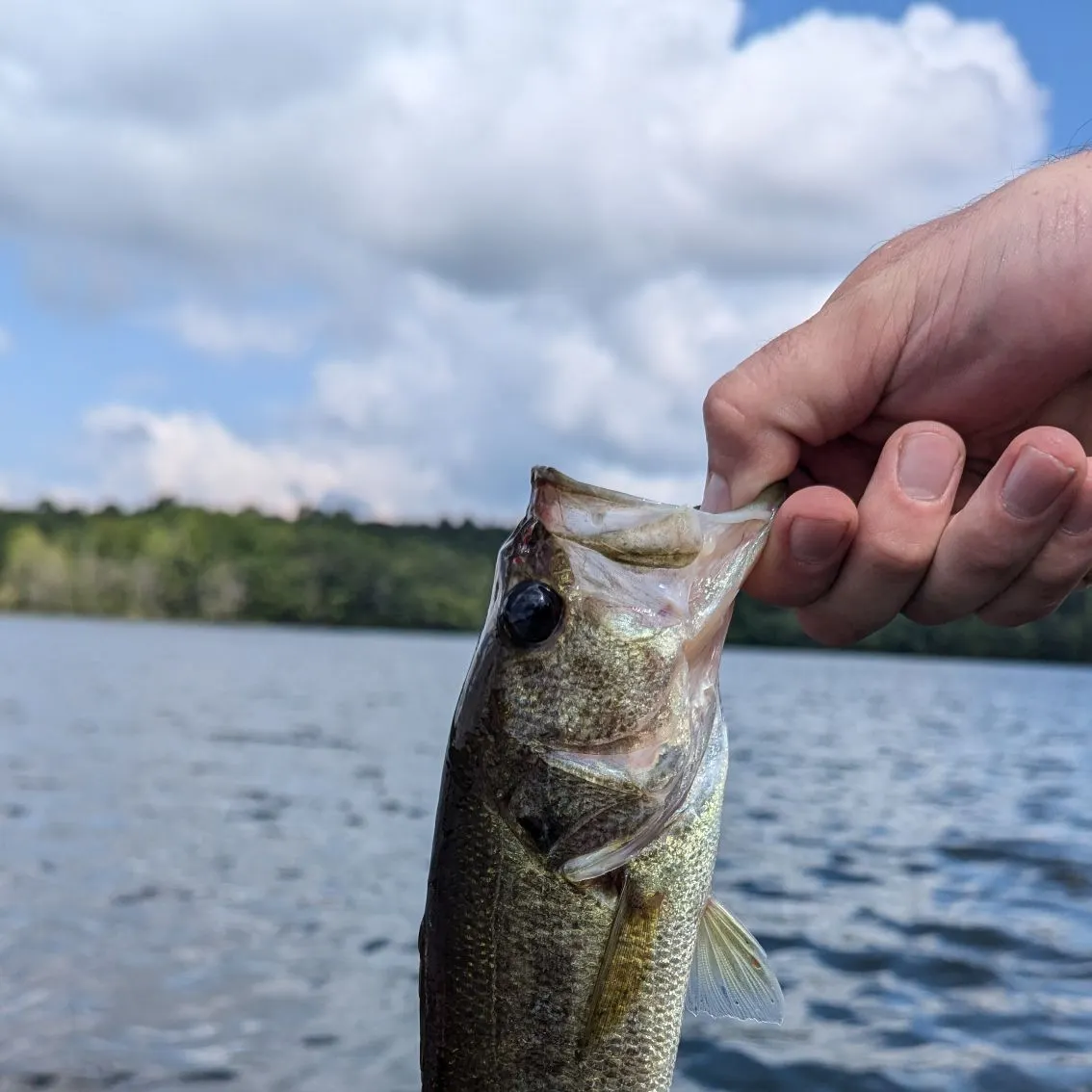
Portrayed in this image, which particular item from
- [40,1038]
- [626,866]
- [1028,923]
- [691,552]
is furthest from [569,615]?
[1028,923]

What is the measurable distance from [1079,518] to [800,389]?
0.68m

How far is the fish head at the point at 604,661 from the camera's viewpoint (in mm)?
2410

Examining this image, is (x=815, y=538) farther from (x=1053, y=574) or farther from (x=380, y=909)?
(x=380, y=909)

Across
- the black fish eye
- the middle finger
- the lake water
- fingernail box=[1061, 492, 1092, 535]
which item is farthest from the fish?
the lake water

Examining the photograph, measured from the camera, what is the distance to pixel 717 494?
121 inches

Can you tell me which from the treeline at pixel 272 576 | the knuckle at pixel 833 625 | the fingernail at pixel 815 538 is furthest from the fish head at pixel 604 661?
the treeline at pixel 272 576

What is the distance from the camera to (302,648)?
80.9 meters

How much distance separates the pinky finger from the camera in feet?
8.58

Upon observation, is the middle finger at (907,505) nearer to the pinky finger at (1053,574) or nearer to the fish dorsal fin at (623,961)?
the pinky finger at (1053,574)

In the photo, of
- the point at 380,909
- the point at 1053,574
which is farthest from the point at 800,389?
the point at 380,909

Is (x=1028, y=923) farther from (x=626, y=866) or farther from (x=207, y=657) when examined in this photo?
(x=207, y=657)

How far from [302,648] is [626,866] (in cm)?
8043

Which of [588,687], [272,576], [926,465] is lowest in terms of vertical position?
[588,687]

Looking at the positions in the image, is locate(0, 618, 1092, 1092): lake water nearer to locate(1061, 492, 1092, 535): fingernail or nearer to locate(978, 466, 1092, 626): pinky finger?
locate(978, 466, 1092, 626): pinky finger
